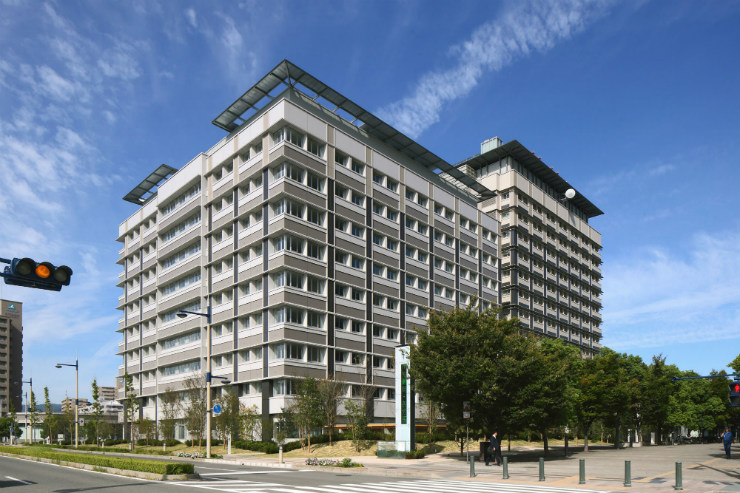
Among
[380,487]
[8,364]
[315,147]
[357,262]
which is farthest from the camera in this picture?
[8,364]

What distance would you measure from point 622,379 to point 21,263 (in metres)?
52.3

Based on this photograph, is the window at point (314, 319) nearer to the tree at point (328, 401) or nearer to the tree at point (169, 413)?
the tree at point (328, 401)

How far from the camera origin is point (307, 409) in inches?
1901

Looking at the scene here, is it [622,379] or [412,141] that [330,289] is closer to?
[412,141]

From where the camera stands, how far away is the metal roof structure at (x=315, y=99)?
6138 centimetres

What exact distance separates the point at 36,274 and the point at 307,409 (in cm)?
3672

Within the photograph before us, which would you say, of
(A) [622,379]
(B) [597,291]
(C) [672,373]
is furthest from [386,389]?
(B) [597,291]

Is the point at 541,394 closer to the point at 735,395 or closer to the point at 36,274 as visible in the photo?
the point at 735,395

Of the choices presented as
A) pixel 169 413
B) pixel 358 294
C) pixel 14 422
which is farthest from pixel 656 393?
pixel 14 422

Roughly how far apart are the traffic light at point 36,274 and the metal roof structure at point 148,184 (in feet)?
226

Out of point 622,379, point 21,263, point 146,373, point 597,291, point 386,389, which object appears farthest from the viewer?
point 597,291

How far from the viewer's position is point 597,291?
123m

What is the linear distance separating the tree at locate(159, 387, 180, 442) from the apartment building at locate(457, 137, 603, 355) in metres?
47.7

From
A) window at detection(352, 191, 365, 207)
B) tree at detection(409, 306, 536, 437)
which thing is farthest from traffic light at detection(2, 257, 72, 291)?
window at detection(352, 191, 365, 207)
